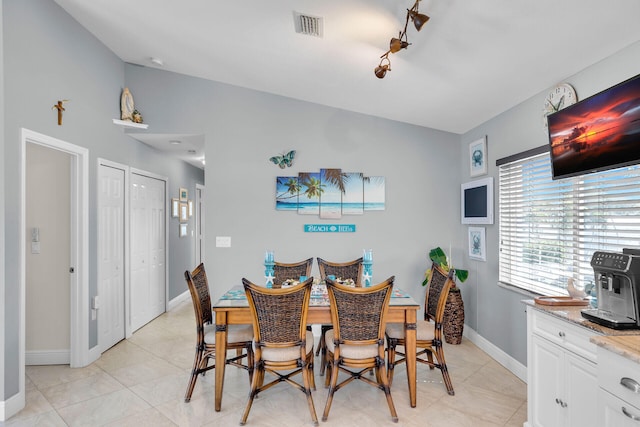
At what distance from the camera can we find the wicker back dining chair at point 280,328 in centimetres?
243

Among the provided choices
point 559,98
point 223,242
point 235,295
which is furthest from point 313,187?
point 559,98

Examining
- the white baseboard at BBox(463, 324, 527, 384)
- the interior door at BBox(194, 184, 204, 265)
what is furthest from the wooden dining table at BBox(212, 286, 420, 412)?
the interior door at BBox(194, 184, 204, 265)

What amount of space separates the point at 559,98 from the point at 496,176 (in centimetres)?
108

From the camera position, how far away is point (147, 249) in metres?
4.88

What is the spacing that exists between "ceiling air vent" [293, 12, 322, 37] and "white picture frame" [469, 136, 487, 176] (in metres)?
2.17

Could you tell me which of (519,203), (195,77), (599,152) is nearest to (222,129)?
(195,77)

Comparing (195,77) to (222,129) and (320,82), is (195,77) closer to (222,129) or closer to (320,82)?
(222,129)

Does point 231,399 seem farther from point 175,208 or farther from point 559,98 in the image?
point 175,208

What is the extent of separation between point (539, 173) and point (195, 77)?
3.90 meters

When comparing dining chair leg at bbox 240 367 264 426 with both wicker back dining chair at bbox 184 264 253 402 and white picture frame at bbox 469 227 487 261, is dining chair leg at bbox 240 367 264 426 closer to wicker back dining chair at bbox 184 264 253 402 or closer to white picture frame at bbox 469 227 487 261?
wicker back dining chair at bbox 184 264 253 402

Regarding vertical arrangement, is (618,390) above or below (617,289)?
below

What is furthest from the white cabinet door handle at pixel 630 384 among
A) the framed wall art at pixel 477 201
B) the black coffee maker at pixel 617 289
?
the framed wall art at pixel 477 201

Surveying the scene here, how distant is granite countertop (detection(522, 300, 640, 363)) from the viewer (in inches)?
54.2

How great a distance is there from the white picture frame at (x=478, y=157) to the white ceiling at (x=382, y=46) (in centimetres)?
24
